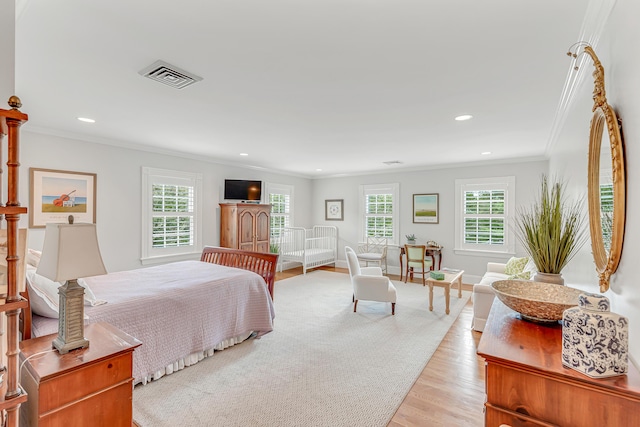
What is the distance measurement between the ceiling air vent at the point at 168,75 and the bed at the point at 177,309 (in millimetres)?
1622

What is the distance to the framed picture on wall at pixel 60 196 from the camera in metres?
3.57

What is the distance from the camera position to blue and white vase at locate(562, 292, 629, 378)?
92cm

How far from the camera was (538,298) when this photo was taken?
61.7 inches

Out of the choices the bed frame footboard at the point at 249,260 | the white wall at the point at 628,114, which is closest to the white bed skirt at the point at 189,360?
the bed frame footboard at the point at 249,260

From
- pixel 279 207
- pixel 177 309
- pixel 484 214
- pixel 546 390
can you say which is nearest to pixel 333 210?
pixel 279 207

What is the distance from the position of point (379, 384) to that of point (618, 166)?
6.81ft

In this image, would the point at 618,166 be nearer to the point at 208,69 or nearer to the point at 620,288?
the point at 620,288

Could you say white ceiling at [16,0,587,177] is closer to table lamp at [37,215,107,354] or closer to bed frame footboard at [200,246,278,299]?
table lamp at [37,215,107,354]

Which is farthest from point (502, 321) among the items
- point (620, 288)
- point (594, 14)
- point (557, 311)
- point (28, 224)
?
point (28, 224)

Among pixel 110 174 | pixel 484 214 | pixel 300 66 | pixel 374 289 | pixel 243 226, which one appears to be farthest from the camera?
pixel 484 214

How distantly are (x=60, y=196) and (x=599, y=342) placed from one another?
16.6ft

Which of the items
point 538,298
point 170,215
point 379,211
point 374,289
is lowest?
point 374,289

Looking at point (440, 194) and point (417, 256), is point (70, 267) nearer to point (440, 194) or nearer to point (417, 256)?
point (417, 256)

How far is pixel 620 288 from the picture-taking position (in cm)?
127
